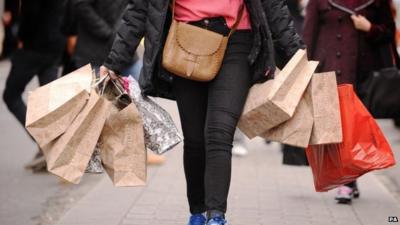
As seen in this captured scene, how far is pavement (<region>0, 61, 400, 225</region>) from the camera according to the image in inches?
250

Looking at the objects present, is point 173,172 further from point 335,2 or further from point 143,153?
point 143,153

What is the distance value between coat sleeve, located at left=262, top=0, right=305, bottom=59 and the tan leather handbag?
0.22 metres

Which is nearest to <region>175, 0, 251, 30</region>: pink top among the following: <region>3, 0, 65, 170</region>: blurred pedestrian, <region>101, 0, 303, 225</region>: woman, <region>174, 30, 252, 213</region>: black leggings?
<region>101, 0, 303, 225</region>: woman

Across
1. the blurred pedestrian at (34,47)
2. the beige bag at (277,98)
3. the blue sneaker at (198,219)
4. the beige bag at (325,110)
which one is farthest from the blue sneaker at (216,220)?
the blurred pedestrian at (34,47)

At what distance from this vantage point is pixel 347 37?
6973 millimetres

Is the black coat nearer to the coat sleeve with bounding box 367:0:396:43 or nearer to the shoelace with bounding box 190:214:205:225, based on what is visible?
the shoelace with bounding box 190:214:205:225

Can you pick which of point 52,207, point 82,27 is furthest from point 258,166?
point 52,207

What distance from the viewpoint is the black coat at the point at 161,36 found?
5.13m

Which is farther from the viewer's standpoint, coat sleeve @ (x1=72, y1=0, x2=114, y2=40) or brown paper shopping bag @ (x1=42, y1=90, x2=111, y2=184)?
coat sleeve @ (x1=72, y1=0, x2=114, y2=40)

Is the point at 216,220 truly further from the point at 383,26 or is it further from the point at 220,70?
the point at 383,26

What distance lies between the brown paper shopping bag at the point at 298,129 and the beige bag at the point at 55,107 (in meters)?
0.99

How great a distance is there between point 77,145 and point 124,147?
0.26 metres

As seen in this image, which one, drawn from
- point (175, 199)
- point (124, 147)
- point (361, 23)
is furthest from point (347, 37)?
point (124, 147)

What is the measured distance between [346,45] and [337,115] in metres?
1.88
